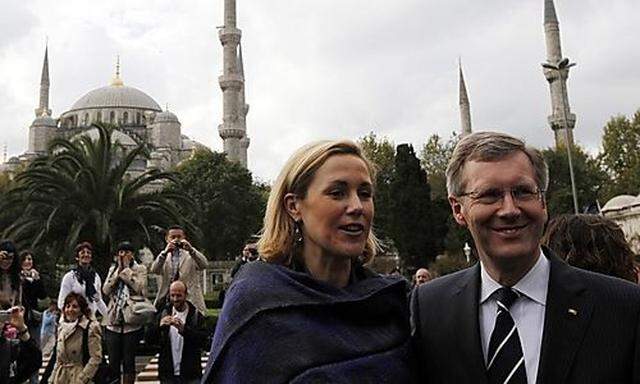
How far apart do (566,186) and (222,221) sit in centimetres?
1684

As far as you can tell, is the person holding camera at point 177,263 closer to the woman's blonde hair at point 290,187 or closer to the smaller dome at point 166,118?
the woman's blonde hair at point 290,187

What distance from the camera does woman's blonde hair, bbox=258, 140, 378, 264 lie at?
6.27 feet

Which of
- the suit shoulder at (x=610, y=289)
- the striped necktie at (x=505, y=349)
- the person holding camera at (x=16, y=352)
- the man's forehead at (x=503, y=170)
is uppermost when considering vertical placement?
the man's forehead at (x=503, y=170)

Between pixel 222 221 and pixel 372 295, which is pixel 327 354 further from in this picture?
pixel 222 221

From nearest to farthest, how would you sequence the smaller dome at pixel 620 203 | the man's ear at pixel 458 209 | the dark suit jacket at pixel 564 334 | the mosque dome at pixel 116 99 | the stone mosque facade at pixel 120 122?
1. the dark suit jacket at pixel 564 334
2. the man's ear at pixel 458 209
3. the smaller dome at pixel 620 203
4. the stone mosque facade at pixel 120 122
5. the mosque dome at pixel 116 99

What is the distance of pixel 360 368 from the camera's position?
5.59 ft

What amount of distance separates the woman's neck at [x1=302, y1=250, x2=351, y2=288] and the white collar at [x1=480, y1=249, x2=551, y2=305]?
1.29 ft

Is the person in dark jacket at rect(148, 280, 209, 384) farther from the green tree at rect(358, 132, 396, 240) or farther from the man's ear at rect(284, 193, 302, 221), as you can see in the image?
the green tree at rect(358, 132, 396, 240)

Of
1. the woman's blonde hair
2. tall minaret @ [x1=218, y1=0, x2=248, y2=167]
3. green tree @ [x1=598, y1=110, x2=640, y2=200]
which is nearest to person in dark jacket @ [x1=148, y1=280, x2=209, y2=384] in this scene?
the woman's blonde hair

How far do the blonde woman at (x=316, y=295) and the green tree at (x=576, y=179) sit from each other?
2986 cm

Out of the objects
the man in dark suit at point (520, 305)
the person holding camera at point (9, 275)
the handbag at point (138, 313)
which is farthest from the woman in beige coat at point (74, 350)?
the man in dark suit at point (520, 305)

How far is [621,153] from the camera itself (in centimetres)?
3428

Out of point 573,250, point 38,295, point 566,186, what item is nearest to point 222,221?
point 566,186

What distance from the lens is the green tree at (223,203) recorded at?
108 feet
